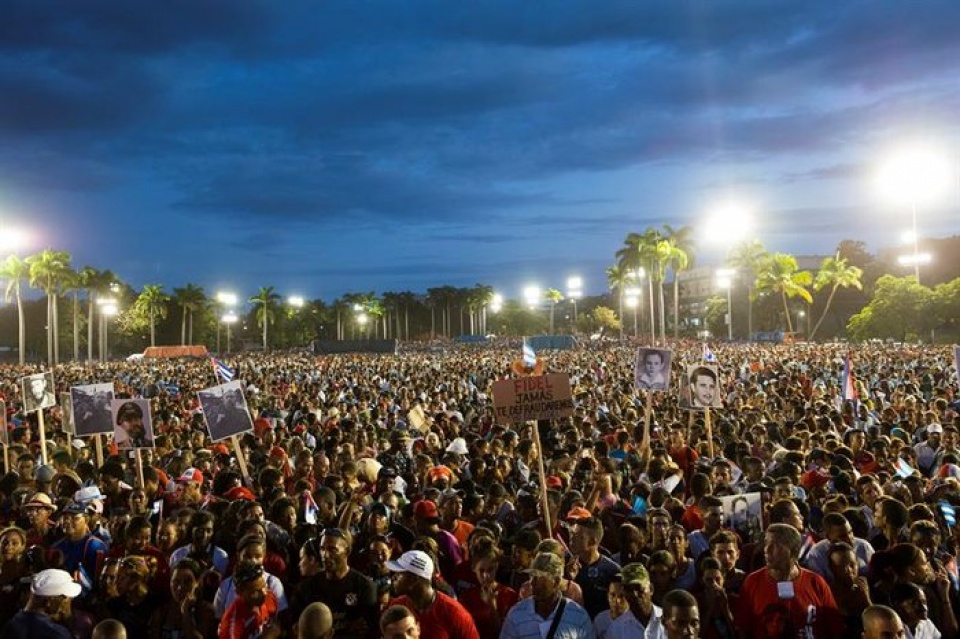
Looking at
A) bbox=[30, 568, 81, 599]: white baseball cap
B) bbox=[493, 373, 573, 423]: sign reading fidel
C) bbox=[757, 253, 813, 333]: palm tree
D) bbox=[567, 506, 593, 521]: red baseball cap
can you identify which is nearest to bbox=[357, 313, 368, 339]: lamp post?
bbox=[757, 253, 813, 333]: palm tree

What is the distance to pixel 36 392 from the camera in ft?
42.4

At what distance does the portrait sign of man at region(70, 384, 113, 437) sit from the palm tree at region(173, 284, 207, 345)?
97.6m

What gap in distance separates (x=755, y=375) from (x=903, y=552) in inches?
847

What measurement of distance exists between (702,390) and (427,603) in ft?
27.9

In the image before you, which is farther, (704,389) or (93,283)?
(93,283)

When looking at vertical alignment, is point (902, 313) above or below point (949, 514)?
above

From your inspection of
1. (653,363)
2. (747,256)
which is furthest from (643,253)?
(653,363)

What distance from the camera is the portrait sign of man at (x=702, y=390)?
12469 mm

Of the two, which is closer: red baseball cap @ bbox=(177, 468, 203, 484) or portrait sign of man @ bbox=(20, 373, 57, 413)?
red baseball cap @ bbox=(177, 468, 203, 484)

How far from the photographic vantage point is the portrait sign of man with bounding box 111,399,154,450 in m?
10.5

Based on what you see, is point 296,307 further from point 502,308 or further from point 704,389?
point 704,389

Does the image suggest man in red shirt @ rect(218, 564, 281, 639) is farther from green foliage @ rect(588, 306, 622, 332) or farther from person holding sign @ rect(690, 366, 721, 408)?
green foliage @ rect(588, 306, 622, 332)

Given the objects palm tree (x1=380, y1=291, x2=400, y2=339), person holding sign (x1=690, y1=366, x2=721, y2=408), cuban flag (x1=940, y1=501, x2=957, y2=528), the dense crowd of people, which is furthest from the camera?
palm tree (x1=380, y1=291, x2=400, y2=339)

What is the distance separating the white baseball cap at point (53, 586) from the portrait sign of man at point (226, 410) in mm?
4992
